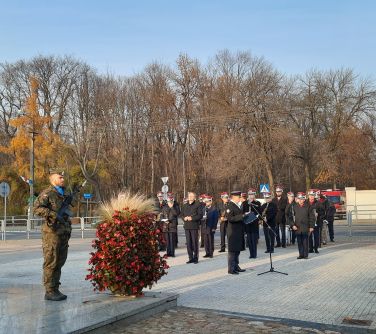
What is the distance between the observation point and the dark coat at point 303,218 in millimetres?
14758

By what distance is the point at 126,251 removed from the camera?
26.1ft

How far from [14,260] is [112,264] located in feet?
30.7

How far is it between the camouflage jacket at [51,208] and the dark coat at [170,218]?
26.2ft

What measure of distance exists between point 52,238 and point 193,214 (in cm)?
686

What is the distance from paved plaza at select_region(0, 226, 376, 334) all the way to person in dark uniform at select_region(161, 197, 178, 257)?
0.43 metres

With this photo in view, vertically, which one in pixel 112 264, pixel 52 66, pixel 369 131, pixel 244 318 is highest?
pixel 52 66

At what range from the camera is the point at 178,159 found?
54906 millimetres

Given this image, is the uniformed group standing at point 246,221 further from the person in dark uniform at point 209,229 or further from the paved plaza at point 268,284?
the paved plaza at point 268,284

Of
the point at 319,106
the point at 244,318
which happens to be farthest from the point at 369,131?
the point at 244,318

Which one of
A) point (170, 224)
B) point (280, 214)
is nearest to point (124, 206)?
point (170, 224)

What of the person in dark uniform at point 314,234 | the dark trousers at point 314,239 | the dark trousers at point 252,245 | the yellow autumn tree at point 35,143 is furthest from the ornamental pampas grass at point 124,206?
the yellow autumn tree at point 35,143

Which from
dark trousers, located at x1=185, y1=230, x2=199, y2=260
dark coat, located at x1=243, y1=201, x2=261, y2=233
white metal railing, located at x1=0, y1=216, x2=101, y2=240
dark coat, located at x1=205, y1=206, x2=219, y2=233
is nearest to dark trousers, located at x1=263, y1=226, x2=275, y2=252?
dark coat, located at x1=243, y1=201, x2=261, y2=233

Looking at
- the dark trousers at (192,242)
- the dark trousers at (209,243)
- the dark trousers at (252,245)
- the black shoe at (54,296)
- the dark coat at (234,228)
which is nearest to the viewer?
the black shoe at (54,296)

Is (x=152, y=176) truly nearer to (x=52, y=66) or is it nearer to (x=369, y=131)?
(x=52, y=66)
